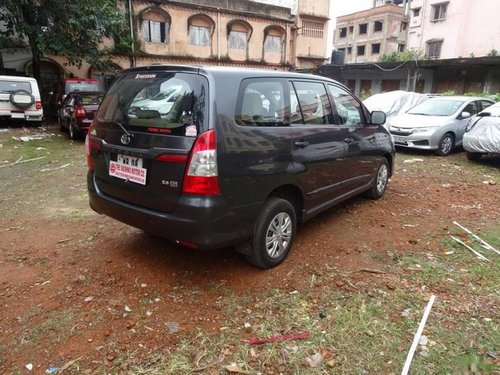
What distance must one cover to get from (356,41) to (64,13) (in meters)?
38.3

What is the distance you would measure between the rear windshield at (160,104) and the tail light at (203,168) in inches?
3.5

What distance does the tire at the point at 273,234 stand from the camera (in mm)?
3135

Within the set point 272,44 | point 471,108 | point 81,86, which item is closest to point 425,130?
point 471,108

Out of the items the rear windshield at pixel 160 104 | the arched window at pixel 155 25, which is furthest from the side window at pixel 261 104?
the arched window at pixel 155 25

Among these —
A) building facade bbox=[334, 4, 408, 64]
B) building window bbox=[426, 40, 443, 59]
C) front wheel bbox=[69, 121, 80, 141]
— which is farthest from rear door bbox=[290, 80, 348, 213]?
building facade bbox=[334, 4, 408, 64]

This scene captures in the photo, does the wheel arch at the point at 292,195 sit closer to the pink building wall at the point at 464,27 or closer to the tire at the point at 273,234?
the tire at the point at 273,234

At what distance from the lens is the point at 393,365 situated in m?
2.32

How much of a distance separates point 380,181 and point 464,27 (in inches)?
1281

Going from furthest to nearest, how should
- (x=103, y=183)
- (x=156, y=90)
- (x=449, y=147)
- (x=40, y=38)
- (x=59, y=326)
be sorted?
(x=40, y=38), (x=449, y=147), (x=103, y=183), (x=156, y=90), (x=59, y=326)

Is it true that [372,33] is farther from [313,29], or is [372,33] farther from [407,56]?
[313,29]

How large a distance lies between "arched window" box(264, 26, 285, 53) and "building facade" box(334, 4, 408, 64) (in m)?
15.6

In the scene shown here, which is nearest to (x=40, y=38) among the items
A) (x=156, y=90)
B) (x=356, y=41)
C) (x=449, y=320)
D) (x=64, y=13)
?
(x=64, y=13)

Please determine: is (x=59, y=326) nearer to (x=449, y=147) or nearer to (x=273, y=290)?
(x=273, y=290)

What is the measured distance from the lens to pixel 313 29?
26.9m
